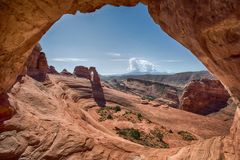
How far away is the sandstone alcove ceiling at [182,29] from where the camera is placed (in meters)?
8.72

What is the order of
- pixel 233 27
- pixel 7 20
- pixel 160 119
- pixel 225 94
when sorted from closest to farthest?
pixel 233 27 → pixel 7 20 → pixel 160 119 → pixel 225 94

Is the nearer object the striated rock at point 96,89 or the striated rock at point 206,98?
the striated rock at point 96,89

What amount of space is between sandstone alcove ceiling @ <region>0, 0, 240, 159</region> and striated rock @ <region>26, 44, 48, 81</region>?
2346 cm

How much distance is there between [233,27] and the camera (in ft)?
27.6

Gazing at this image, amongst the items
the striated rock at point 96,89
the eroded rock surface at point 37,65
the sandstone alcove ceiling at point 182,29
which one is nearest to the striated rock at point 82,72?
the striated rock at point 96,89

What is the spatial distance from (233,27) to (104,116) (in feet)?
137

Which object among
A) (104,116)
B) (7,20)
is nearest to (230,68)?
(7,20)

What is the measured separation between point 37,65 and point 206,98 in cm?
4955

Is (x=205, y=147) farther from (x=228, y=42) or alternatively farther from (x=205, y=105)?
(x=205, y=105)

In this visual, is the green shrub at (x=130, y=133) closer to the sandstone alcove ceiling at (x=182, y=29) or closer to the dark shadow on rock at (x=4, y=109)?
the sandstone alcove ceiling at (x=182, y=29)

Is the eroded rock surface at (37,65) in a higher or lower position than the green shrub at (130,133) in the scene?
higher

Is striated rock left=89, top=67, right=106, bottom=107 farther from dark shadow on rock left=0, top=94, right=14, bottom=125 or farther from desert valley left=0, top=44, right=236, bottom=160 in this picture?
dark shadow on rock left=0, top=94, right=14, bottom=125

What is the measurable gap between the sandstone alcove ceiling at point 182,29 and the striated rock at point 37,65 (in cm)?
2346

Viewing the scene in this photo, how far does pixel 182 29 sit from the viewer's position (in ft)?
36.6
